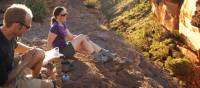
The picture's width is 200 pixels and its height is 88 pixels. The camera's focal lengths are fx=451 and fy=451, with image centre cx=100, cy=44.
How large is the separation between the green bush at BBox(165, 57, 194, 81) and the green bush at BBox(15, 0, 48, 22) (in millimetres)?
3907

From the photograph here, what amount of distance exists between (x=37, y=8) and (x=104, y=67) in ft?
16.0

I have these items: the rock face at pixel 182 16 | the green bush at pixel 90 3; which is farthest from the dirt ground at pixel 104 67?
the rock face at pixel 182 16

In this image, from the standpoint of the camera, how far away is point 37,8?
44.0 feet

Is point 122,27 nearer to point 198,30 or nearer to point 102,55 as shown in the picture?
point 198,30

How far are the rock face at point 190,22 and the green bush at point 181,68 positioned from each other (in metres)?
0.82

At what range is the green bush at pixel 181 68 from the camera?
40.4 feet

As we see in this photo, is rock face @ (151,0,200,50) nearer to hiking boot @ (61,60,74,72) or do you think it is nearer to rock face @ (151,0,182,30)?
rock face @ (151,0,182,30)

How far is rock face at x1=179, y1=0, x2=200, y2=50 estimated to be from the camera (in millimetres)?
13148

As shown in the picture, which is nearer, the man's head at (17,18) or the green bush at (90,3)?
the man's head at (17,18)

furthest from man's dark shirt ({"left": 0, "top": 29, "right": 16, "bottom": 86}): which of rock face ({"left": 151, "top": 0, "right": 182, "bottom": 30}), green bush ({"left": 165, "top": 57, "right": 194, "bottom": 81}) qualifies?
rock face ({"left": 151, "top": 0, "right": 182, "bottom": 30})

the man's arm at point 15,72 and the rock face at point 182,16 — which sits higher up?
the man's arm at point 15,72

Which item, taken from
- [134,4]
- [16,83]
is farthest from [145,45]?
[16,83]

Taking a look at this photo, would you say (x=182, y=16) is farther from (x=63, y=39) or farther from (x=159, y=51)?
(x=63, y=39)

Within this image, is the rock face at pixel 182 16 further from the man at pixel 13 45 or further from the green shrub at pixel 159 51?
the man at pixel 13 45
